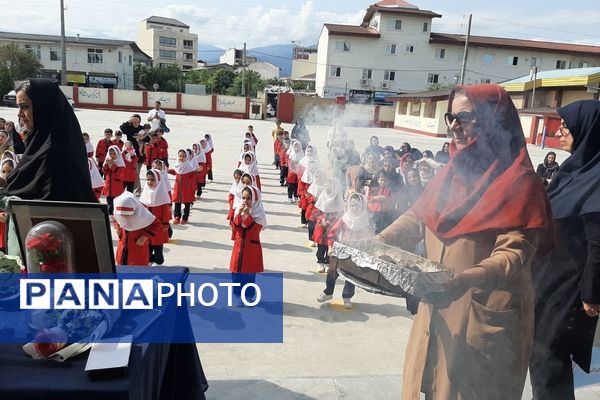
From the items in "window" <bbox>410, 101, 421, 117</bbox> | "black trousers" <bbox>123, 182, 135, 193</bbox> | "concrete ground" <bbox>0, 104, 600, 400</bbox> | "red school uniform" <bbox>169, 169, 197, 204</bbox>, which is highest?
"window" <bbox>410, 101, 421, 117</bbox>

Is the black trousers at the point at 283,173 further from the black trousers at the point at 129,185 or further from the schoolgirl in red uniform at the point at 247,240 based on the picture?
the schoolgirl in red uniform at the point at 247,240

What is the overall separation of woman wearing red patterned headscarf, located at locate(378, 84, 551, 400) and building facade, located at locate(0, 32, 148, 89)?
4985 centimetres

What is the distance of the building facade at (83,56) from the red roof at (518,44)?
103ft

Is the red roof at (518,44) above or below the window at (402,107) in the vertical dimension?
above

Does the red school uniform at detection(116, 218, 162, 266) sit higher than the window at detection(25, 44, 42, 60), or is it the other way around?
the window at detection(25, 44, 42, 60)

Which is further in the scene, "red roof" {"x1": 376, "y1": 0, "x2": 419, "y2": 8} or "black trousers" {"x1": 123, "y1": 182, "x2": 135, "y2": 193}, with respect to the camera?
"red roof" {"x1": 376, "y1": 0, "x2": 419, "y2": 8}

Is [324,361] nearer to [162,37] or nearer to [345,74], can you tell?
[345,74]

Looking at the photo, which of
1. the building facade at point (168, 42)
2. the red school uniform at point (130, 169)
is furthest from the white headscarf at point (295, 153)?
the building facade at point (168, 42)

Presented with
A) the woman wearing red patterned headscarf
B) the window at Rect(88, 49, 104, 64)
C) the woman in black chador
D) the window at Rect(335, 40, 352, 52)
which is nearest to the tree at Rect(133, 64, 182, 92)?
the window at Rect(88, 49, 104, 64)

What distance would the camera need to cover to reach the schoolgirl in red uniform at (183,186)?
8609 mm

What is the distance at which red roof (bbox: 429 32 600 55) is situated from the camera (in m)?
45.8

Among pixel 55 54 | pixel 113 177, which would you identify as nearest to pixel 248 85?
pixel 55 54

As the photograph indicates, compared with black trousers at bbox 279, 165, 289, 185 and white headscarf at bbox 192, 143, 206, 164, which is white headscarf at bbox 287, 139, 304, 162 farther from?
white headscarf at bbox 192, 143, 206, 164

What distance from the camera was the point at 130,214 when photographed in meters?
4.81
